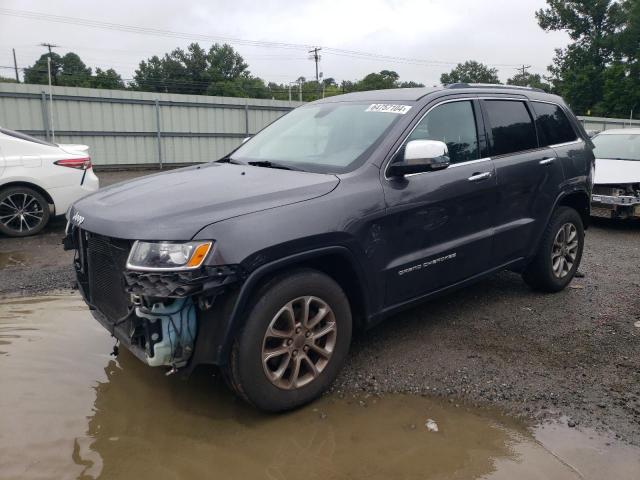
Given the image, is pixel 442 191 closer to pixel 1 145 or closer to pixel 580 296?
pixel 580 296

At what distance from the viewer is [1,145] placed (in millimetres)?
7293

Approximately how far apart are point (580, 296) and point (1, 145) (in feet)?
24.0

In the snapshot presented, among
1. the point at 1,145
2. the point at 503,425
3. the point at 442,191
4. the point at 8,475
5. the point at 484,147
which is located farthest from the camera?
the point at 1,145

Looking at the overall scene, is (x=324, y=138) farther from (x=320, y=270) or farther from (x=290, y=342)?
(x=290, y=342)

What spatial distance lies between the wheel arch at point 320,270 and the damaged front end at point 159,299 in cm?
10

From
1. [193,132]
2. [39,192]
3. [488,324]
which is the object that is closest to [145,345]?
[488,324]

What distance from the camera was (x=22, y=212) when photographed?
7.44m

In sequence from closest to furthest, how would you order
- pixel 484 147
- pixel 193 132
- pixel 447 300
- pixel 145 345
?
pixel 145 345
pixel 484 147
pixel 447 300
pixel 193 132

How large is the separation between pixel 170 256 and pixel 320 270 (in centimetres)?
95

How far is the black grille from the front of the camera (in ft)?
9.45

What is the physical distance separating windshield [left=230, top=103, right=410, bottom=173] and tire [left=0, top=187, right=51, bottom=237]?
445 centimetres

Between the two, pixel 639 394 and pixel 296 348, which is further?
pixel 639 394

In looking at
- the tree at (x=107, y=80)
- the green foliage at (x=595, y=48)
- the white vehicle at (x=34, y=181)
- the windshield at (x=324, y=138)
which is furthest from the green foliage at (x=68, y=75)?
the windshield at (x=324, y=138)

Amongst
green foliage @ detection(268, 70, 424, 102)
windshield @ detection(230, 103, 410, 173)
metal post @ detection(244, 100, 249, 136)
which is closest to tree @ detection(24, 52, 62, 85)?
green foliage @ detection(268, 70, 424, 102)
